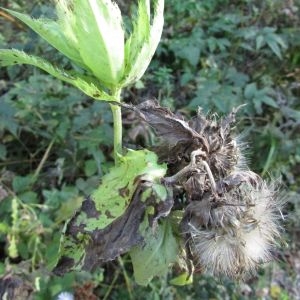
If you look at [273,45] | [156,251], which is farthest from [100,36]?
[273,45]

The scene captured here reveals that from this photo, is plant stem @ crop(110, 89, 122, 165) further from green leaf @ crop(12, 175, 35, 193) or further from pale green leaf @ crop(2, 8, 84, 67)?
green leaf @ crop(12, 175, 35, 193)

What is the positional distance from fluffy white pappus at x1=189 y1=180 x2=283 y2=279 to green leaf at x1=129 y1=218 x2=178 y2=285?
34 millimetres

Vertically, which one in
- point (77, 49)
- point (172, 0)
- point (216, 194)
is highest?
point (77, 49)

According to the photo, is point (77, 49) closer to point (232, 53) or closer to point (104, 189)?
point (104, 189)

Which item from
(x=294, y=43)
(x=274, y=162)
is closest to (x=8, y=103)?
(x=274, y=162)

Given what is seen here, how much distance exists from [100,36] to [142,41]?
0.06 m

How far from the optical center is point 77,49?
0.81 metres

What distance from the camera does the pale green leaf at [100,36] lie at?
772mm

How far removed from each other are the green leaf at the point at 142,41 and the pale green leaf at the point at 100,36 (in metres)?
0.02

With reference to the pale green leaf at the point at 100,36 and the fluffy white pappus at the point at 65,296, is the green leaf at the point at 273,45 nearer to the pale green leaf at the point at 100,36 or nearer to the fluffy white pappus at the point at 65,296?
the fluffy white pappus at the point at 65,296

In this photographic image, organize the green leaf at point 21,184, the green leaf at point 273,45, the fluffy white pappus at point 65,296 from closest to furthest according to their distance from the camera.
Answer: the fluffy white pappus at point 65,296, the green leaf at point 21,184, the green leaf at point 273,45

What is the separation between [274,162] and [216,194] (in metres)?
1.33

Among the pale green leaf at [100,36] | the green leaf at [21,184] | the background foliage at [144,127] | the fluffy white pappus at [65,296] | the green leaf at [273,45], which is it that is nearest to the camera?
the pale green leaf at [100,36]

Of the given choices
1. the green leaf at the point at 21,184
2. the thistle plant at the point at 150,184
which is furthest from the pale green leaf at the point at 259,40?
the thistle plant at the point at 150,184
